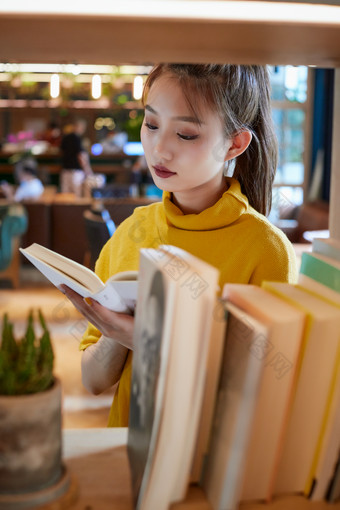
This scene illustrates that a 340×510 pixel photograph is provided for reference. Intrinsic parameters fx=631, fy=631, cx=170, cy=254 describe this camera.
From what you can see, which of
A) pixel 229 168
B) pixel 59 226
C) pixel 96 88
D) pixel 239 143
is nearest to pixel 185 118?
pixel 239 143

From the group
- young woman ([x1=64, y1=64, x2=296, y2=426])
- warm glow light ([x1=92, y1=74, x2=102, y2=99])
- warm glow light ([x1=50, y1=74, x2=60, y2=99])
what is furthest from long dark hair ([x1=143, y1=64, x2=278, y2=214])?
warm glow light ([x1=50, y1=74, x2=60, y2=99])

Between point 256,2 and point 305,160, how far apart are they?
30.4 ft

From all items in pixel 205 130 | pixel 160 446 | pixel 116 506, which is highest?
pixel 205 130

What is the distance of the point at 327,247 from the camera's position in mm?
803

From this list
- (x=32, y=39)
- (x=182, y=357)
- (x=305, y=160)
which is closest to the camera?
(x=182, y=357)

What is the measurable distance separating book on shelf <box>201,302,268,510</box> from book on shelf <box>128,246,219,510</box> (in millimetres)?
35

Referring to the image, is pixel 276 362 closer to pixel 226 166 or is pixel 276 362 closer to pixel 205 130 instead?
pixel 205 130

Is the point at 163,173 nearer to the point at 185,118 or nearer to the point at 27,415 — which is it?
the point at 185,118

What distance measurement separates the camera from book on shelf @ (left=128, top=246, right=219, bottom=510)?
0.57 metres

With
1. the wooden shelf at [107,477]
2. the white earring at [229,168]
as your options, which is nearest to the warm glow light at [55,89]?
the white earring at [229,168]

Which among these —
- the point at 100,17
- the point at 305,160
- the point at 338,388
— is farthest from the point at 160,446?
the point at 305,160

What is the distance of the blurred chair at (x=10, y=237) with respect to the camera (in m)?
6.09

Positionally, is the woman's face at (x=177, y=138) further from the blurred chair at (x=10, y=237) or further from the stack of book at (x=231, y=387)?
the blurred chair at (x=10, y=237)

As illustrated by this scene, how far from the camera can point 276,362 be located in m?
0.64
